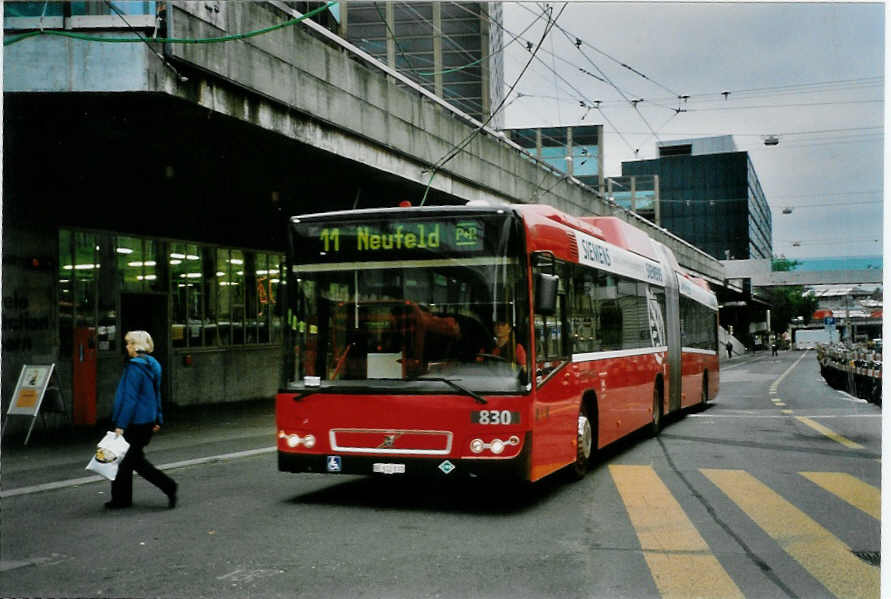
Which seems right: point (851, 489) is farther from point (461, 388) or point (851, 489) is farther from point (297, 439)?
point (297, 439)

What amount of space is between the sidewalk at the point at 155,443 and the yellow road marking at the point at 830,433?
Answer: 27.4 ft

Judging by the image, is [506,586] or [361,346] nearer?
[506,586]

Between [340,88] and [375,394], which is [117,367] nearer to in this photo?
[340,88]

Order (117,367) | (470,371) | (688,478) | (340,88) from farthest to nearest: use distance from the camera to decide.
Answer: (117,367), (340,88), (688,478), (470,371)

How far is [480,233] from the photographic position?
26.4ft

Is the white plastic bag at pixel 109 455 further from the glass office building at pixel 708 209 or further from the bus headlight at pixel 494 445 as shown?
the glass office building at pixel 708 209

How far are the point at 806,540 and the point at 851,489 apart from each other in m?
2.65

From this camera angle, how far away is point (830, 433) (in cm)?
1463

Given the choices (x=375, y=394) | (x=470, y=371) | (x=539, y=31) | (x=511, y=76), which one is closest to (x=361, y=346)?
(x=375, y=394)

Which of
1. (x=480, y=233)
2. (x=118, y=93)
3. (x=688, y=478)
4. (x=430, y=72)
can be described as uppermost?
(x=430, y=72)

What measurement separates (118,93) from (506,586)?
7689mm

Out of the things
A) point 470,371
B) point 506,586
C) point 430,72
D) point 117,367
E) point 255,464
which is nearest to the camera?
point 506,586

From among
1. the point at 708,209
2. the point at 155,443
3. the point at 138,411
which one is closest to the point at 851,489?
the point at 138,411

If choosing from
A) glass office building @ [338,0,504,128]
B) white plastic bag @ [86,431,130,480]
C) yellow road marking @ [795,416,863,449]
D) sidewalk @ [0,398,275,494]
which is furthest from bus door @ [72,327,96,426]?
yellow road marking @ [795,416,863,449]
